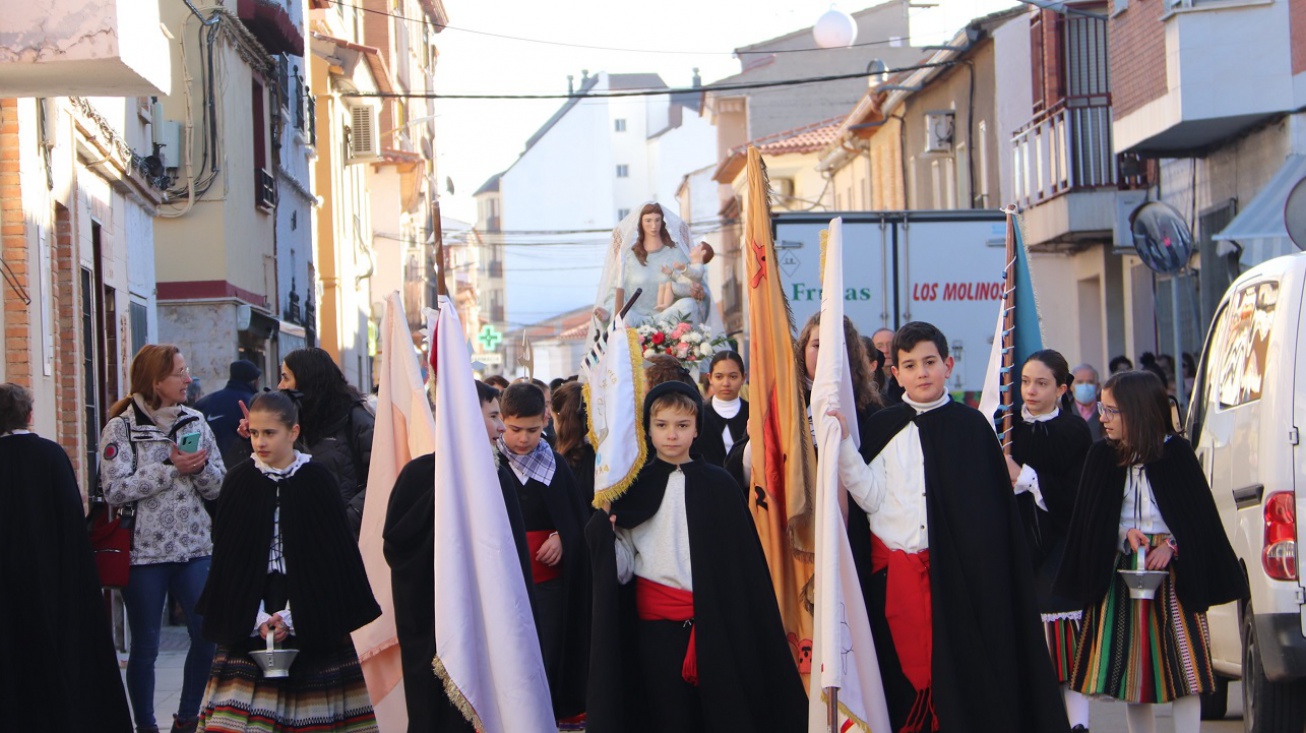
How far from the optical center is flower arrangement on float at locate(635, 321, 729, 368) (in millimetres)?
11836

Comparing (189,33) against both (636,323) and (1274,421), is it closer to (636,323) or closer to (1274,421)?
(636,323)

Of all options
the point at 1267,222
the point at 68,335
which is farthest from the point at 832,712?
the point at 1267,222

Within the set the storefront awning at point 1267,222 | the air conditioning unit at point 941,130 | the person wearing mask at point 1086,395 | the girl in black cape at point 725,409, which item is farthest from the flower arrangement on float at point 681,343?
the air conditioning unit at point 941,130

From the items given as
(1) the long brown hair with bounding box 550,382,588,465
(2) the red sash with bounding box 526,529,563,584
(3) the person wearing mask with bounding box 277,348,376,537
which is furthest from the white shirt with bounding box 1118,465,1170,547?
(3) the person wearing mask with bounding box 277,348,376,537

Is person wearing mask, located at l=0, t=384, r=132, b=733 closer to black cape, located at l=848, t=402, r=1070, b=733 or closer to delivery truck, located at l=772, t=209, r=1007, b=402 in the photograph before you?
black cape, located at l=848, t=402, r=1070, b=733

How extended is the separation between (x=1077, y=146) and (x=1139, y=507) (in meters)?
20.4

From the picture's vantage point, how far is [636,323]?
12477mm

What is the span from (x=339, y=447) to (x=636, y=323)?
156 inches

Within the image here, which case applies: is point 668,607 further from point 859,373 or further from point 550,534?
Result: point 859,373

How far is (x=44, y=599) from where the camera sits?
7.55 metres

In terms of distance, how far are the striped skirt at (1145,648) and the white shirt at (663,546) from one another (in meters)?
1.89

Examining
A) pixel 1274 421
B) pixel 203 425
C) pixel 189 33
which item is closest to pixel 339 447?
pixel 203 425

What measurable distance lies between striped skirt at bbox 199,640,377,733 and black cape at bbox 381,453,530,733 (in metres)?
0.22

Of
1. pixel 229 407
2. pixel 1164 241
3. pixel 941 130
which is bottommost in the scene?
pixel 229 407
